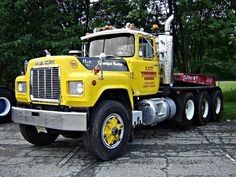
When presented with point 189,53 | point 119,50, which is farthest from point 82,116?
point 189,53

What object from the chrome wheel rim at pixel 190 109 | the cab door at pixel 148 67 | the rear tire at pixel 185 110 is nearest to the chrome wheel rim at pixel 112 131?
the cab door at pixel 148 67

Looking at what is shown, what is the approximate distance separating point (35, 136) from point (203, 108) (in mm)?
5673

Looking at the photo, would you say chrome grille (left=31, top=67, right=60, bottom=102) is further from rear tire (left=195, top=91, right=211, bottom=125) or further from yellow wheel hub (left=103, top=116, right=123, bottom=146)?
rear tire (left=195, top=91, right=211, bottom=125)

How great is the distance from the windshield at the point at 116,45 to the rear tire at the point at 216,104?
476 cm

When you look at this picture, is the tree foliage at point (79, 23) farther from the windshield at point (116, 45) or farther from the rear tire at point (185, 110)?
the windshield at point (116, 45)

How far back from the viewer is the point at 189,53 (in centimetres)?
1488

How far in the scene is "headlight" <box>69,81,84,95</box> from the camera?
551 cm

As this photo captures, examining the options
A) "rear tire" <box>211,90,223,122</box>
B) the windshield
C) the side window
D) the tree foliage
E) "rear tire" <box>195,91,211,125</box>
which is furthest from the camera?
the tree foliage

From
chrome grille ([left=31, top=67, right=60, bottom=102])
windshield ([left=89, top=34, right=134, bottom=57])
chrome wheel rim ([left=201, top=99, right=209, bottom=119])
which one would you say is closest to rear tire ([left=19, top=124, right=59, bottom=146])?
chrome grille ([left=31, top=67, right=60, bottom=102])

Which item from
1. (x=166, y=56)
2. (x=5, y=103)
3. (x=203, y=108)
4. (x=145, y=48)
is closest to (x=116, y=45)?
(x=145, y=48)

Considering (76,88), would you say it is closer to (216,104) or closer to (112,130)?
(112,130)

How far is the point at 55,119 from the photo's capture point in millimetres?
5629

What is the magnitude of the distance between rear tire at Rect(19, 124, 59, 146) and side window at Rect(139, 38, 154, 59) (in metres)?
2.83

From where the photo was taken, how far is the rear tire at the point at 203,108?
31.5 ft
